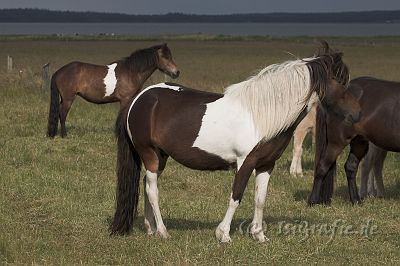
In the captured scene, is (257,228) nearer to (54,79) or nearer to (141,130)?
(141,130)

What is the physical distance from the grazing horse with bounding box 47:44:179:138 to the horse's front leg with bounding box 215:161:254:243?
7.83 m

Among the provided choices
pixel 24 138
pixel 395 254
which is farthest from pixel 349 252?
pixel 24 138

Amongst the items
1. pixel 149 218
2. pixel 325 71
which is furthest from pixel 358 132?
pixel 149 218

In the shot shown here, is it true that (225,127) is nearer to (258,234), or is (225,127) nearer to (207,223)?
(258,234)

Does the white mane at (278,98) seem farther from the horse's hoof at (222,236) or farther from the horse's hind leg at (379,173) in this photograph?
the horse's hind leg at (379,173)

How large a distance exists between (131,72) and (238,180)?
8.18 m

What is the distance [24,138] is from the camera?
44.5 feet

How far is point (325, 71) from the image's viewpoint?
674cm

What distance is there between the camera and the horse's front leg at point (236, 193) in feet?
21.9

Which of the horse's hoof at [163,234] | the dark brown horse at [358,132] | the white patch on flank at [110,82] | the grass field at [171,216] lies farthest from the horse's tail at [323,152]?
the white patch on flank at [110,82]

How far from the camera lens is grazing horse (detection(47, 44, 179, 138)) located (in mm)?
14500

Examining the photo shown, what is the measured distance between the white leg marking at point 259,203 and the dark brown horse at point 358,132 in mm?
2238

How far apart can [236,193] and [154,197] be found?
2.91 ft

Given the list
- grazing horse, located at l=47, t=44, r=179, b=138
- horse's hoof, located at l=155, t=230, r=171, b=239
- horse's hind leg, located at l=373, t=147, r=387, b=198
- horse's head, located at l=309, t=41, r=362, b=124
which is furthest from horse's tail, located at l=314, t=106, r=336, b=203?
grazing horse, located at l=47, t=44, r=179, b=138
